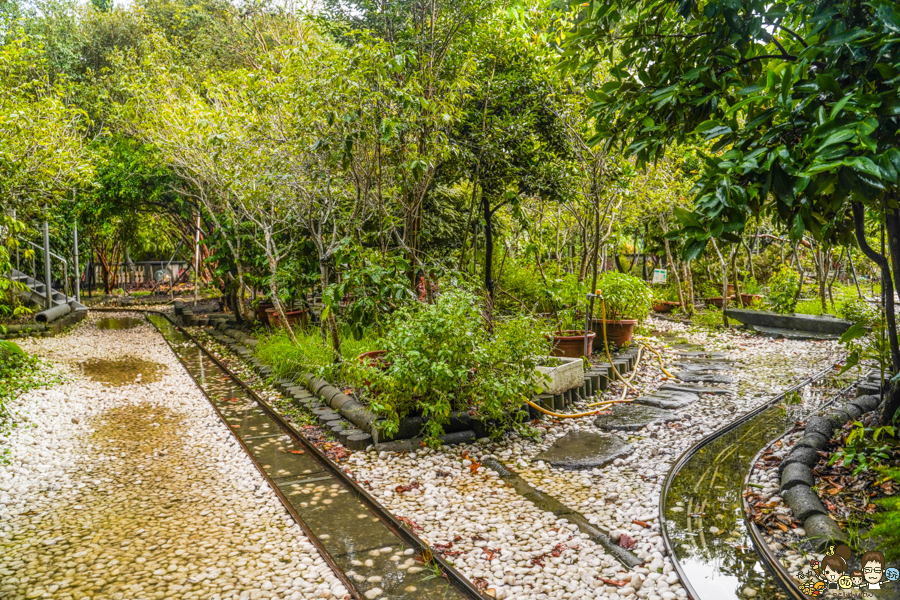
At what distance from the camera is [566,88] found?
624 centimetres

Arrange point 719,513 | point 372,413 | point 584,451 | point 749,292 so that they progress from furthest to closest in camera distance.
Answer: point 749,292, point 372,413, point 584,451, point 719,513

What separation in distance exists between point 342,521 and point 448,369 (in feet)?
4.53

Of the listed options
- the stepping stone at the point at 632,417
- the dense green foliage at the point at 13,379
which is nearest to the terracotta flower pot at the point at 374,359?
the stepping stone at the point at 632,417

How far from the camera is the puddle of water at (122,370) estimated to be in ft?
24.0

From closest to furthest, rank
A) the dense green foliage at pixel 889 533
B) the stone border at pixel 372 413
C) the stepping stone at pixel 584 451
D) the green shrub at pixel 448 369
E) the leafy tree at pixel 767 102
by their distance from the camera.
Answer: the leafy tree at pixel 767 102
the dense green foliage at pixel 889 533
the stepping stone at pixel 584 451
the green shrub at pixel 448 369
the stone border at pixel 372 413

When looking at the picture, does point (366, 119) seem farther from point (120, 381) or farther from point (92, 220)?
point (92, 220)

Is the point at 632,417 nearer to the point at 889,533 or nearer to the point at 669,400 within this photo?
the point at 669,400

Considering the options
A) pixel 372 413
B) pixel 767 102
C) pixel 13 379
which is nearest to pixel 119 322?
pixel 13 379

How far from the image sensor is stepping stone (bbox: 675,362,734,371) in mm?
7240

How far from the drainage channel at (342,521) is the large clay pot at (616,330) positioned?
4201 mm

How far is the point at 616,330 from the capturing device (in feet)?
24.8

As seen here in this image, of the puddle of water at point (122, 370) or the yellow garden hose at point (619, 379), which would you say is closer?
the yellow garden hose at point (619, 379)

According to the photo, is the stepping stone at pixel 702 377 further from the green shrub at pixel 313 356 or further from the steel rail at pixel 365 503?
the steel rail at pixel 365 503

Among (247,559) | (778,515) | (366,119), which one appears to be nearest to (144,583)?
(247,559)
